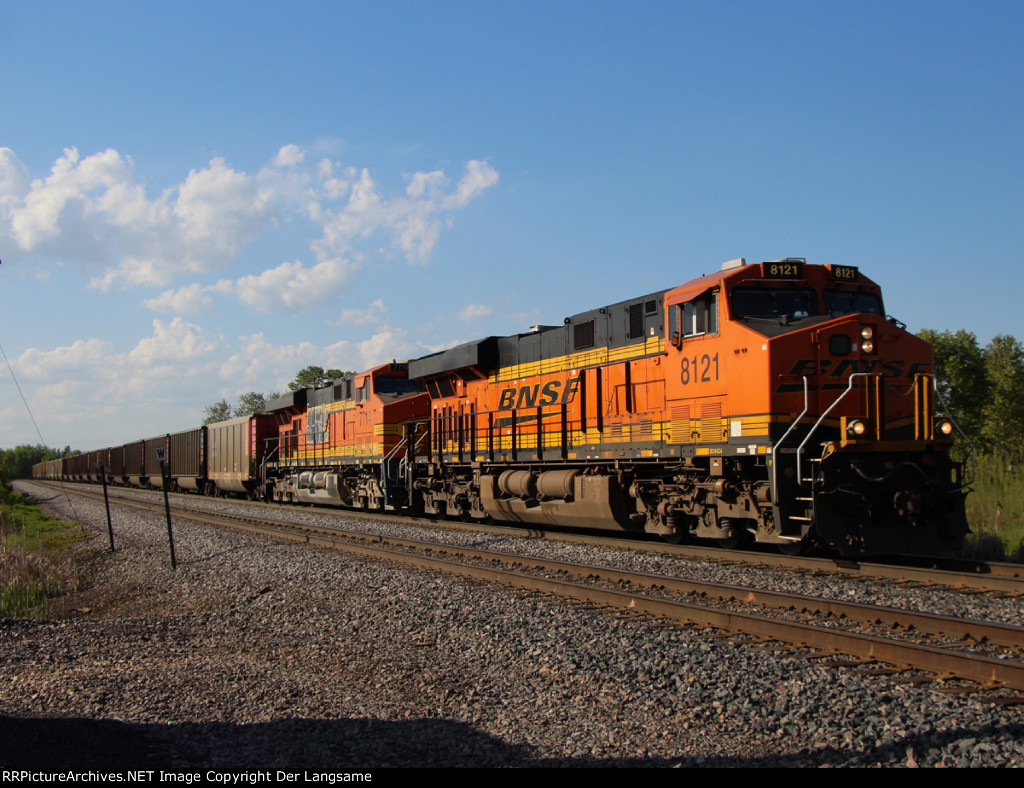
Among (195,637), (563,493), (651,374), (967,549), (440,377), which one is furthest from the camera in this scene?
(440,377)

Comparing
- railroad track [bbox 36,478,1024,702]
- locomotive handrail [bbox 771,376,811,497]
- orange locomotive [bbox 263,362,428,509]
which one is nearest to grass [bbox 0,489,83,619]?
railroad track [bbox 36,478,1024,702]

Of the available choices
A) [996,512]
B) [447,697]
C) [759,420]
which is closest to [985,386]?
[996,512]

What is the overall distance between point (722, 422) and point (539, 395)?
500cm

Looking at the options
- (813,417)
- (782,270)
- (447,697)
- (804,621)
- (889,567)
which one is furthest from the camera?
(782,270)

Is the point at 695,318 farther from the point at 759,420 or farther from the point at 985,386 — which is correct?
the point at 985,386

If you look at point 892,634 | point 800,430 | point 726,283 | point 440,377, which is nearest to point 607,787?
point 892,634

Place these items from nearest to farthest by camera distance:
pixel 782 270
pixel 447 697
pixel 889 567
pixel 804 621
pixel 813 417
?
1. pixel 447 697
2. pixel 804 621
3. pixel 889 567
4. pixel 813 417
5. pixel 782 270

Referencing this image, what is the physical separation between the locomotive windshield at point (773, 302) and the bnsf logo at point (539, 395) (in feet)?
13.1

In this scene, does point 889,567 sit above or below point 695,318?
below

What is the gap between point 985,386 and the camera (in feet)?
176

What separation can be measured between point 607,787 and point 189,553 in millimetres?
11972

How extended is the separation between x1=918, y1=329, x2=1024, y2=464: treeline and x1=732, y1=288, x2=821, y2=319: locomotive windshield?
111 feet

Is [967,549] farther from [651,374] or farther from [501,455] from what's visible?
[501,455]

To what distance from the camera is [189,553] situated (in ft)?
45.9
